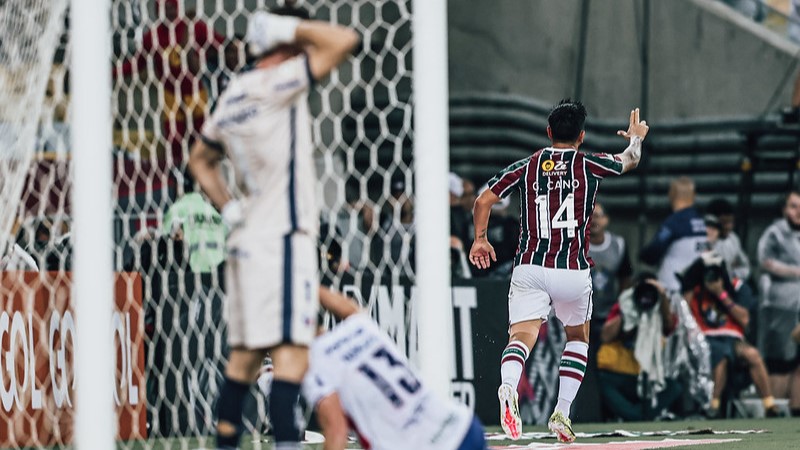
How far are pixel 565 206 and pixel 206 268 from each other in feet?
8.33

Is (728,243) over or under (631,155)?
under

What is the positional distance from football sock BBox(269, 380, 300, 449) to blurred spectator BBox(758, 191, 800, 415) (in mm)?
9441

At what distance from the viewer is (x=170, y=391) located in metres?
10.6

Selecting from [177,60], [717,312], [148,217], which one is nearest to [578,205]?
[177,60]

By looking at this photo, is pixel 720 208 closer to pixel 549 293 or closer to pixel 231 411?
pixel 549 293

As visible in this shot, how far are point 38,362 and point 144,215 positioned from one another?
1.11 meters

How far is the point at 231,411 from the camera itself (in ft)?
19.5

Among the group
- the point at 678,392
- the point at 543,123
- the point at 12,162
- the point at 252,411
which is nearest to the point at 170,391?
the point at 252,411

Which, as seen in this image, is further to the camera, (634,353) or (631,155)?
(634,353)

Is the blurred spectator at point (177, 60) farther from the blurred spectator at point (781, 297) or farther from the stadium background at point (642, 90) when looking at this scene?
the blurred spectator at point (781, 297)

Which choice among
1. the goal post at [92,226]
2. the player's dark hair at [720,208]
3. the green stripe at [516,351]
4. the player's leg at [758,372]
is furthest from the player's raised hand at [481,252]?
the player's dark hair at [720,208]

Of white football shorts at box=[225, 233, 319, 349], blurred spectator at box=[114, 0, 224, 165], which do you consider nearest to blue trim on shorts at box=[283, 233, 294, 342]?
white football shorts at box=[225, 233, 319, 349]

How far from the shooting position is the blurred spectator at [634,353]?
13.2m

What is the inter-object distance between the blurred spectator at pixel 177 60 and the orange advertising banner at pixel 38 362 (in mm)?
1735
